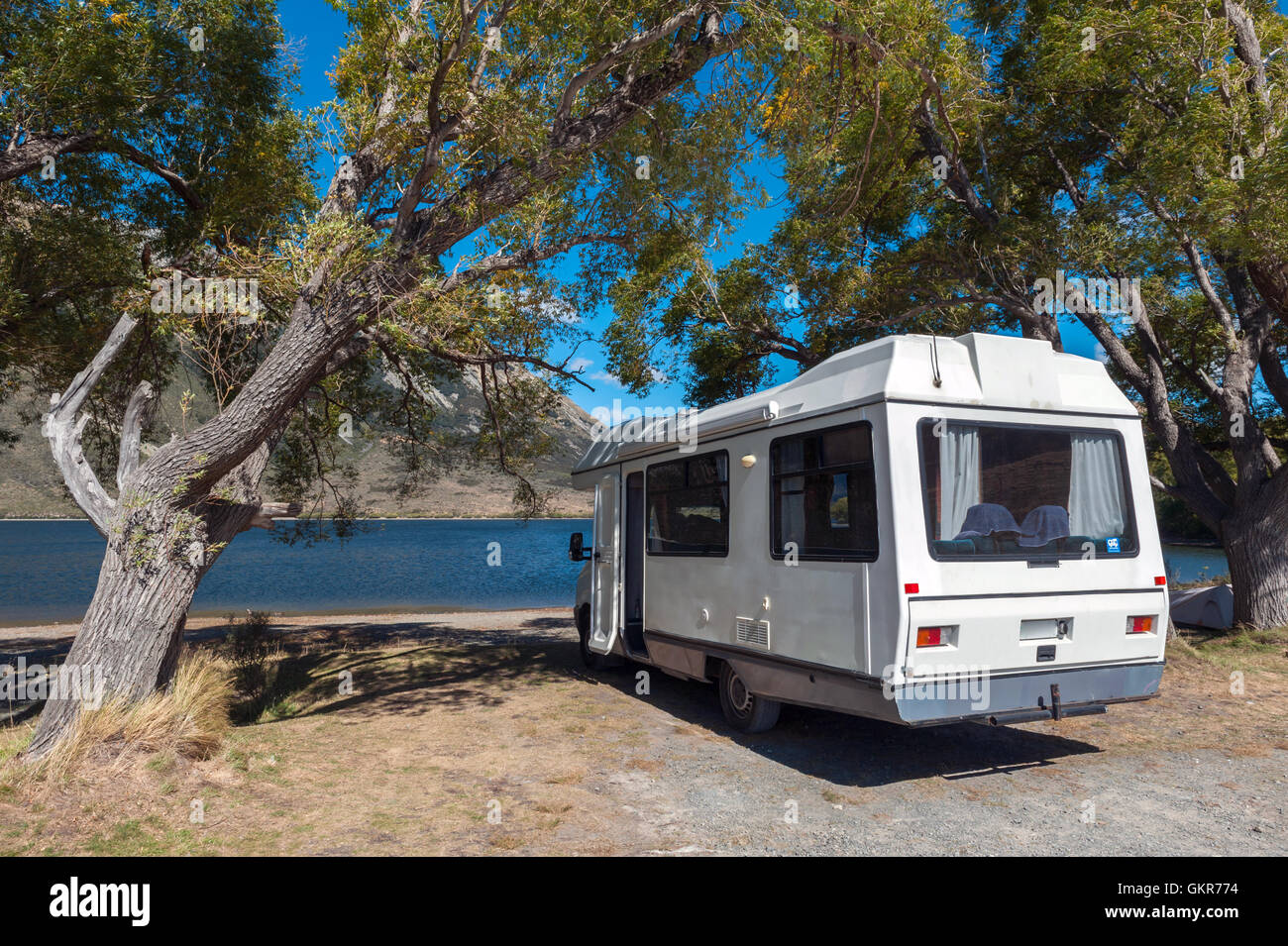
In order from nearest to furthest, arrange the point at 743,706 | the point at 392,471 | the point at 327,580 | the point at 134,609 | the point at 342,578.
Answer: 1. the point at 134,609
2. the point at 743,706
3. the point at 392,471
4. the point at 327,580
5. the point at 342,578

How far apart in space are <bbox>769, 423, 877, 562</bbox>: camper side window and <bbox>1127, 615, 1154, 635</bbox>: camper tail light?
2.30 metres

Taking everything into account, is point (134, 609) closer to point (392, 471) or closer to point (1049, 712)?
point (392, 471)

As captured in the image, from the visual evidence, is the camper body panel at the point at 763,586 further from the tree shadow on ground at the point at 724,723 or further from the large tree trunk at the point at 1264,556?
the large tree trunk at the point at 1264,556

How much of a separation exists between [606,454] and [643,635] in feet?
7.64

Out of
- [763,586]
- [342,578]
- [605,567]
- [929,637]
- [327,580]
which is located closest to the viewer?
[929,637]

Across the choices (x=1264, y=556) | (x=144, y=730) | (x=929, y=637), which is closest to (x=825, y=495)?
(x=929, y=637)

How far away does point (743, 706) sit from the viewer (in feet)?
25.2

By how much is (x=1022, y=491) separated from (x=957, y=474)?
62cm

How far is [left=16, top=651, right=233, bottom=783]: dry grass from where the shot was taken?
5.58 m

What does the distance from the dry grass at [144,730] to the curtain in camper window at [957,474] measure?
18.8 feet

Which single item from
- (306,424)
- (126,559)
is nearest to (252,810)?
(126,559)

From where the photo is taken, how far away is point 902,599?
5.61m

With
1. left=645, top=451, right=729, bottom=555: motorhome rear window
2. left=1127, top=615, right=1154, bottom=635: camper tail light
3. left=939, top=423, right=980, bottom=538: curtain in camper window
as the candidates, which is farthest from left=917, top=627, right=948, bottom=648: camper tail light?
left=645, top=451, right=729, bottom=555: motorhome rear window

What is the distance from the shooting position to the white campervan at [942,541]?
5773mm
